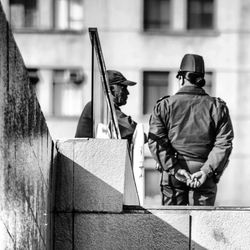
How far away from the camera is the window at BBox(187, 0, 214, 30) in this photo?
36.2m

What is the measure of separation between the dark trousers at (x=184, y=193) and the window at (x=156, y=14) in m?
25.8

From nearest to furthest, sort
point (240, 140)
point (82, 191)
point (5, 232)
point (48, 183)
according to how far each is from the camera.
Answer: point (5, 232) < point (48, 183) < point (82, 191) < point (240, 140)

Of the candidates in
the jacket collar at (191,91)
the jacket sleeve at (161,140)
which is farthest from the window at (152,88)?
the jacket sleeve at (161,140)

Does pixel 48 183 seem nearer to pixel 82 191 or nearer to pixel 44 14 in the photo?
pixel 82 191

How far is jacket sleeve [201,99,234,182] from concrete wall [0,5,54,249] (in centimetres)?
234

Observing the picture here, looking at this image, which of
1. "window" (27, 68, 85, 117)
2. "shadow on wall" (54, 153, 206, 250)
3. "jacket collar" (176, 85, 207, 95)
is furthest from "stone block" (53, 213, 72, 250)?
"window" (27, 68, 85, 117)

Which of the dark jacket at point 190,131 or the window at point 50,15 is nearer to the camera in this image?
the dark jacket at point 190,131

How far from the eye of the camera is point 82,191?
9.69 metres

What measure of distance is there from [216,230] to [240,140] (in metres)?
26.1

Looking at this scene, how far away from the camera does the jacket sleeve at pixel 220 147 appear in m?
10.4

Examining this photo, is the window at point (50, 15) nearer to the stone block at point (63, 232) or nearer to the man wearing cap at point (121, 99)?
the man wearing cap at point (121, 99)

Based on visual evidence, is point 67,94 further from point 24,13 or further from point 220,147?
point 220,147

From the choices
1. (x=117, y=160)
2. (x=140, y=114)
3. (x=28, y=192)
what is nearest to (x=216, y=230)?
(x=117, y=160)

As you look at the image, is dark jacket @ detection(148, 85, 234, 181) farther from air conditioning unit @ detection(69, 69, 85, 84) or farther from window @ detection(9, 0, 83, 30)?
window @ detection(9, 0, 83, 30)
